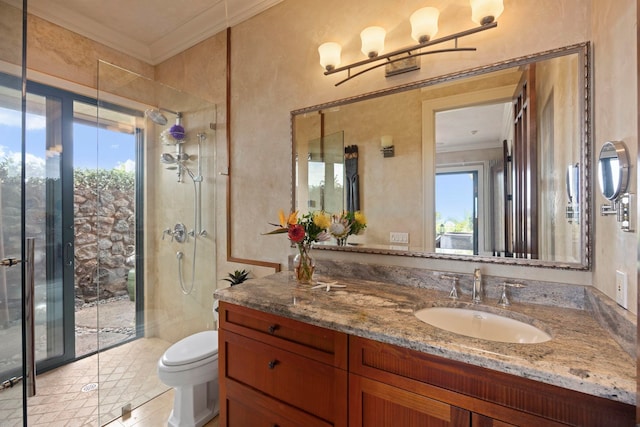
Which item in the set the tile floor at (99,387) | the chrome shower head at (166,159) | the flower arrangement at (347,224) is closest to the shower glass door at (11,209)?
the tile floor at (99,387)

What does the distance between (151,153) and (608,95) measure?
9.69 feet

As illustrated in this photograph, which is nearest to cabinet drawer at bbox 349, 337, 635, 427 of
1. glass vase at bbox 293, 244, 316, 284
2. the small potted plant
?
glass vase at bbox 293, 244, 316, 284

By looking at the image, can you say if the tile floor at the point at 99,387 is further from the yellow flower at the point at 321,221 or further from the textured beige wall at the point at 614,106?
the textured beige wall at the point at 614,106

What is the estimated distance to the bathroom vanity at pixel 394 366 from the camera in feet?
2.39

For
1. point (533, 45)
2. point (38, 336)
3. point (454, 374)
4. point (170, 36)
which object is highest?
point (170, 36)

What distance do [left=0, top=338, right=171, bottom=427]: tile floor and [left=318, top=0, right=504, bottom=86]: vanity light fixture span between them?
99.3 inches

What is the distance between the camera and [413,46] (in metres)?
1.44

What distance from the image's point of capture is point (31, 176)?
2131mm

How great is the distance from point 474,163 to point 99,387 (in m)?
2.78

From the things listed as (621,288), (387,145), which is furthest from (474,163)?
(621,288)

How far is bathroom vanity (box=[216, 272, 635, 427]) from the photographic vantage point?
0.73 m

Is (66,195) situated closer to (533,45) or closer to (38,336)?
(38,336)

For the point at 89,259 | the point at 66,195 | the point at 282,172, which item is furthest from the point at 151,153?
the point at 282,172

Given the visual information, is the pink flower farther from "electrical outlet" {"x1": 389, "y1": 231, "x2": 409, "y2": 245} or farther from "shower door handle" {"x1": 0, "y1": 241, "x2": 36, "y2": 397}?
"shower door handle" {"x1": 0, "y1": 241, "x2": 36, "y2": 397}
